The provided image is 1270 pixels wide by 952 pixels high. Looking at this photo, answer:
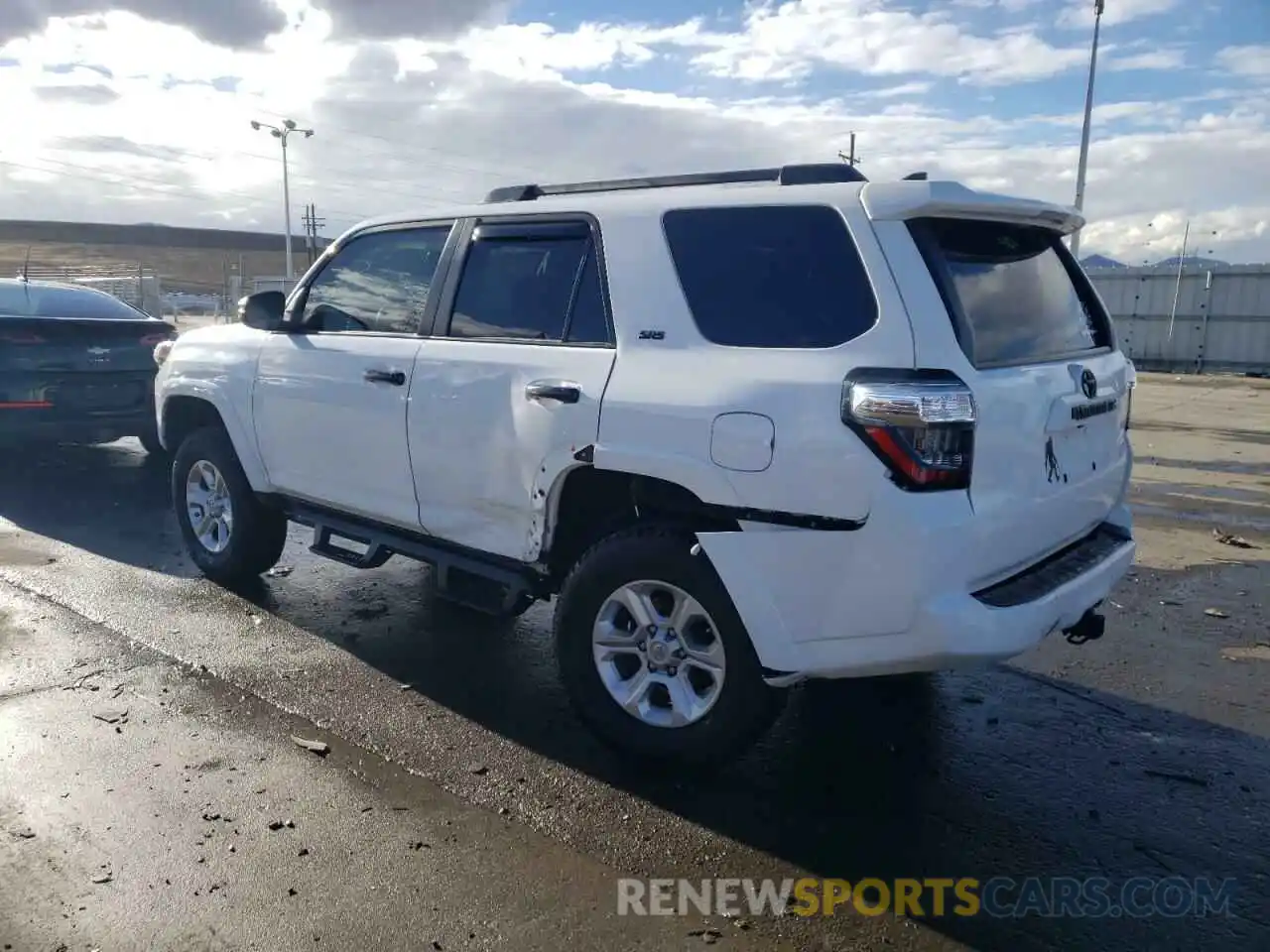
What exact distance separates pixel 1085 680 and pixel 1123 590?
1668 mm

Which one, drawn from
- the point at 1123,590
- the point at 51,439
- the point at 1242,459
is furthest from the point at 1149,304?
the point at 51,439

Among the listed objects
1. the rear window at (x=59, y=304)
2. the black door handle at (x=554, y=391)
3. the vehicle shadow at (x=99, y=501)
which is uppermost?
the rear window at (x=59, y=304)

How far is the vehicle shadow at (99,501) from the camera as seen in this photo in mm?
6574

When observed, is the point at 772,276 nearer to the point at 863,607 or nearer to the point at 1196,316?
the point at 863,607

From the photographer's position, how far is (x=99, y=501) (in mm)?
7992

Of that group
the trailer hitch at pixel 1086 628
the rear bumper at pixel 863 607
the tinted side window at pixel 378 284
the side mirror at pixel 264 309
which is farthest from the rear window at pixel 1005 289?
the side mirror at pixel 264 309

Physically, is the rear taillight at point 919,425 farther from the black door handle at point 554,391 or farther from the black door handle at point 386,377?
the black door handle at point 386,377

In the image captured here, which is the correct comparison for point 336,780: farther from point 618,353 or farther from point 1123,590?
point 1123,590

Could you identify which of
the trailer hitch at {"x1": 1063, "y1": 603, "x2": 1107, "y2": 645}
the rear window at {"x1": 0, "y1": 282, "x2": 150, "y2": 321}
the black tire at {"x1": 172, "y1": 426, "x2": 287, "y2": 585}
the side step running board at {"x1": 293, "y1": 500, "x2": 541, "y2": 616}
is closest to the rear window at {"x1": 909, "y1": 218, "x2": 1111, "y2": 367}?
the trailer hitch at {"x1": 1063, "y1": 603, "x2": 1107, "y2": 645}

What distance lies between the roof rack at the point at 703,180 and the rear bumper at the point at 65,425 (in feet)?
17.4

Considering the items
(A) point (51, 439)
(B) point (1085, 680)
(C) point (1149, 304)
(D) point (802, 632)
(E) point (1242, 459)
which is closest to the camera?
(D) point (802, 632)

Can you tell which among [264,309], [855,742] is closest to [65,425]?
[264,309]

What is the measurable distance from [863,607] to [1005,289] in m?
1.23

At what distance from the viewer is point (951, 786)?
3.55 m
